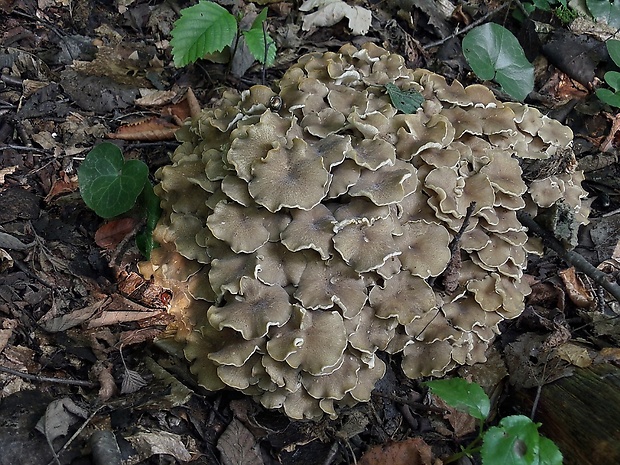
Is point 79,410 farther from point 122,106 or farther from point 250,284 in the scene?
point 122,106

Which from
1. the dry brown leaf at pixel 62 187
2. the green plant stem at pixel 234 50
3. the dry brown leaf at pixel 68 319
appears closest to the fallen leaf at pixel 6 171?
the dry brown leaf at pixel 62 187

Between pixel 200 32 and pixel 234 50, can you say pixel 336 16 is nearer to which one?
pixel 234 50

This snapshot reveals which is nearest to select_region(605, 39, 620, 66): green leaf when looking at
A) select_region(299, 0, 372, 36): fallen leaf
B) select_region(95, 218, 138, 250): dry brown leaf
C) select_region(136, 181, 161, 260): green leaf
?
select_region(299, 0, 372, 36): fallen leaf

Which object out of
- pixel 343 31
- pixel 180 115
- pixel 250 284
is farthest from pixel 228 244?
pixel 343 31

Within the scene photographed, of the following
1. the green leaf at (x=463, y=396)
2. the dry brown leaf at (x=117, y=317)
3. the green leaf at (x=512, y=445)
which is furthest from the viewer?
the dry brown leaf at (x=117, y=317)

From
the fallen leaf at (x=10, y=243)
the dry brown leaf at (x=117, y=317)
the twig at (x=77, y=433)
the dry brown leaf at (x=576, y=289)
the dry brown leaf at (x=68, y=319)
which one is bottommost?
the dry brown leaf at (x=117, y=317)

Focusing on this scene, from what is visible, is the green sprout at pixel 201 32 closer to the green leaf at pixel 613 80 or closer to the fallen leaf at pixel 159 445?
the fallen leaf at pixel 159 445

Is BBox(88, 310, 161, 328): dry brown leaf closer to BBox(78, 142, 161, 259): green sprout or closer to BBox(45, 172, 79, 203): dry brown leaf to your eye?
BBox(78, 142, 161, 259): green sprout

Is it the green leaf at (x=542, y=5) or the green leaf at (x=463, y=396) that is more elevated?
the green leaf at (x=542, y=5)
